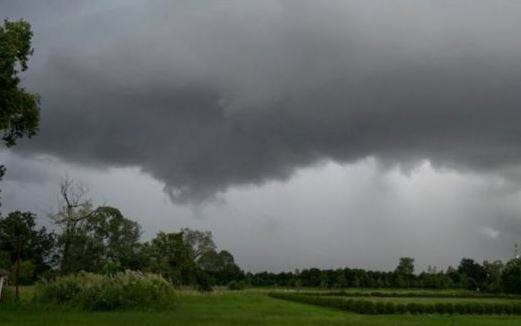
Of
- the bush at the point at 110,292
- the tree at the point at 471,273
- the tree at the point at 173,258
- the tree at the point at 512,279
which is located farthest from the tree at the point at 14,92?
the tree at the point at 471,273

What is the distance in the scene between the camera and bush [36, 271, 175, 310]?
43.4 m

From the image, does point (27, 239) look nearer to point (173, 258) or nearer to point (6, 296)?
point (173, 258)

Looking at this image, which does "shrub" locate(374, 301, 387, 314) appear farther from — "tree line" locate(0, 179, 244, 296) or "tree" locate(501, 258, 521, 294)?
"tree" locate(501, 258, 521, 294)

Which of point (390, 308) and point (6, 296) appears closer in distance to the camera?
point (6, 296)

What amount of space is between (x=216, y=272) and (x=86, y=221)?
5343 cm

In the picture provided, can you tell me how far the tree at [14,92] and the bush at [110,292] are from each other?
556 inches

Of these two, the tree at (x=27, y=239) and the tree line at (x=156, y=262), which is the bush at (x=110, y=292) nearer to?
the tree line at (x=156, y=262)

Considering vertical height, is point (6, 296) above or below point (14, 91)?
below


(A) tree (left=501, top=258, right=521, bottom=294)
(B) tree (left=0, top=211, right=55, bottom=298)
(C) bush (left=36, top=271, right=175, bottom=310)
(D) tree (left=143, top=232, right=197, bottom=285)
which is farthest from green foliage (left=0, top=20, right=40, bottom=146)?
(A) tree (left=501, top=258, right=521, bottom=294)

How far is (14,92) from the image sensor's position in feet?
101

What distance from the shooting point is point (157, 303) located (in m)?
44.6

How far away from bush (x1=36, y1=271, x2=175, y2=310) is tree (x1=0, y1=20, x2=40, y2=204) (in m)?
14.1

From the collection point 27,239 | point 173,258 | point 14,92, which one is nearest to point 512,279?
point 173,258

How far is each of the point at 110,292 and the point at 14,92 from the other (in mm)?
17122
